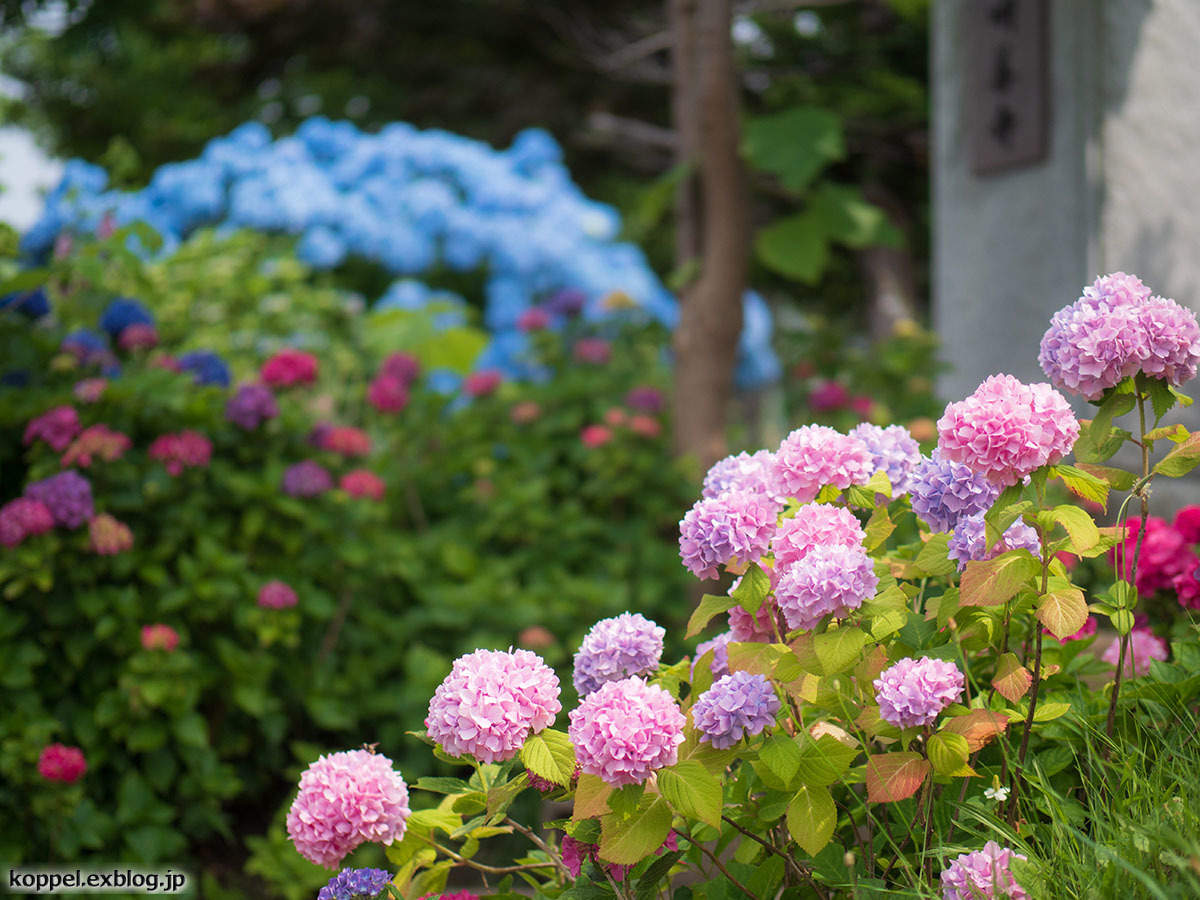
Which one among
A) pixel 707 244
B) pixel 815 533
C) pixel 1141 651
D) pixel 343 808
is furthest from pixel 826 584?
pixel 707 244

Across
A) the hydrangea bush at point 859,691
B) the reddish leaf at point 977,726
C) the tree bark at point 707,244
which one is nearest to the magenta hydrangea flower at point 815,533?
the hydrangea bush at point 859,691

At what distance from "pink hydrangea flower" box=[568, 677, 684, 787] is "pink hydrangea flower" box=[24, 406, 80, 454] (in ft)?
6.02

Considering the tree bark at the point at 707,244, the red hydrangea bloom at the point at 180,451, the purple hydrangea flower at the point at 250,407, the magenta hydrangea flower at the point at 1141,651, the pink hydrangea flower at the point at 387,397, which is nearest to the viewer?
the magenta hydrangea flower at the point at 1141,651

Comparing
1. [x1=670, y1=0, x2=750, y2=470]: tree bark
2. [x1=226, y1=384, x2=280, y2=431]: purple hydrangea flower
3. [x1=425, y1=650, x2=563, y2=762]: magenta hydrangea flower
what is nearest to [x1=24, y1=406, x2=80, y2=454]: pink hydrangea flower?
[x1=226, y1=384, x2=280, y2=431]: purple hydrangea flower

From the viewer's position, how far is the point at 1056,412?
109cm

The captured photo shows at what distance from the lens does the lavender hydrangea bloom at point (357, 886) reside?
1.23 m

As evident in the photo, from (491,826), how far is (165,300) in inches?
105

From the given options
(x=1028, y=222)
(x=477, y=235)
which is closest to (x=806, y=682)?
(x=1028, y=222)

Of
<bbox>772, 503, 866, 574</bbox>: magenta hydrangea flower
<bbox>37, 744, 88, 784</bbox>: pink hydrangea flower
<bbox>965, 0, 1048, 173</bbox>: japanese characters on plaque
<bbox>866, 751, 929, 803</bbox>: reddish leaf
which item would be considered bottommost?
<bbox>37, 744, 88, 784</bbox>: pink hydrangea flower

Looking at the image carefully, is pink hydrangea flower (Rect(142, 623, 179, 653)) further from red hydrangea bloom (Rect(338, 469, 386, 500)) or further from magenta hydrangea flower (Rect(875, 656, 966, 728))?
magenta hydrangea flower (Rect(875, 656, 966, 728))

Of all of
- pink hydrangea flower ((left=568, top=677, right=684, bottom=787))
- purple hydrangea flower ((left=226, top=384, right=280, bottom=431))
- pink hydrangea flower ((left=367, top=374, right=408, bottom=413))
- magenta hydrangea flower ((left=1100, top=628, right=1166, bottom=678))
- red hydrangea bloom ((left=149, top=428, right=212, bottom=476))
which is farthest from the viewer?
pink hydrangea flower ((left=367, top=374, right=408, bottom=413))

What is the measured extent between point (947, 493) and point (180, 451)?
1.96 metres

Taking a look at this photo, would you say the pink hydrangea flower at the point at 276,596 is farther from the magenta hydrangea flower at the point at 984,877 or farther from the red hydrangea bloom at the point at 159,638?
the magenta hydrangea flower at the point at 984,877

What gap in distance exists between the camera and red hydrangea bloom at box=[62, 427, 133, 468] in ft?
7.80
